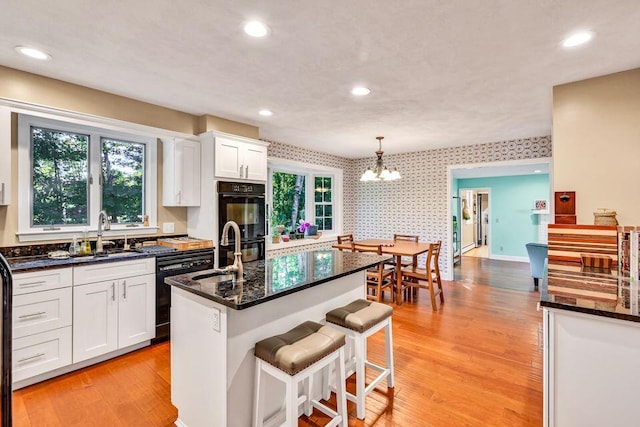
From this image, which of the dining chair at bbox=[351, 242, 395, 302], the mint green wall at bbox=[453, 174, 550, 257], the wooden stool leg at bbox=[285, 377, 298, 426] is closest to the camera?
the wooden stool leg at bbox=[285, 377, 298, 426]

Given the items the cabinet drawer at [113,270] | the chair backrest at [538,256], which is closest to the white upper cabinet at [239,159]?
the cabinet drawer at [113,270]

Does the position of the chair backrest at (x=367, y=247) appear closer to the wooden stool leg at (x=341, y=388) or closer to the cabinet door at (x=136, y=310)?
the wooden stool leg at (x=341, y=388)

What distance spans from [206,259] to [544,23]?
3558 mm

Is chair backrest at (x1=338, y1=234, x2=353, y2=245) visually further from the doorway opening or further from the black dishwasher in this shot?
the doorway opening

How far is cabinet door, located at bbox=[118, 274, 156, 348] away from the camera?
2.84 m

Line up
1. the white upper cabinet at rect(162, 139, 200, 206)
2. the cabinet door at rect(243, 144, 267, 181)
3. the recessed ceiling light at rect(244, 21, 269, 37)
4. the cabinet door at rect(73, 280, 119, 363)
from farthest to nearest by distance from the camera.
Result: the cabinet door at rect(243, 144, 267, 181), the white upper cabinet at rect(162, 139, 200, 206), the cabinet door at rect(73, 280, 119, 363), the recessed ceiling light at rect(244, 21, 269, 37)

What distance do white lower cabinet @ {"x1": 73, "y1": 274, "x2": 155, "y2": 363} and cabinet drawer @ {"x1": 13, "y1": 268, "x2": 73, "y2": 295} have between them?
0.43 ft

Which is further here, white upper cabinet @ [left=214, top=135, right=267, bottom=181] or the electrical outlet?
white upper cabinet @ [left=214, top=135, right=267, bottom=181]

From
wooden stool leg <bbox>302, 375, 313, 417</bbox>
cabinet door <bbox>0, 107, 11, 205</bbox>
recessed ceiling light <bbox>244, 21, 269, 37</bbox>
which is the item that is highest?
recessed ceiling light <bbox>244, 21, 269, 37</bbox>

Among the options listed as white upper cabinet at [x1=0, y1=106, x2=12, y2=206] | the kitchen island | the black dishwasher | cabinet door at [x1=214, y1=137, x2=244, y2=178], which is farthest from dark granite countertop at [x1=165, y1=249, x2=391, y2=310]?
white upper cabinet at [x1=0, y1=106, x2=12, y2=206]

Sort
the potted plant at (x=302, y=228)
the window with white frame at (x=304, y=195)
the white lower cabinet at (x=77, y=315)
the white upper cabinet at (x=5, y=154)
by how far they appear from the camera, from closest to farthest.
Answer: the white lower cabinet at (x=77, y=315) < the white upper cabinet at (x=5, y=154) < the window with white frame at (x=304, y=195) < the potted plant at (x=302, y=228)

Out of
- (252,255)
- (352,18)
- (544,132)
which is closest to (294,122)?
(252,255)

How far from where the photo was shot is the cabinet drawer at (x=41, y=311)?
2.31 metres

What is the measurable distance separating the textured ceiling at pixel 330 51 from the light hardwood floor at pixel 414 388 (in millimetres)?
2333
